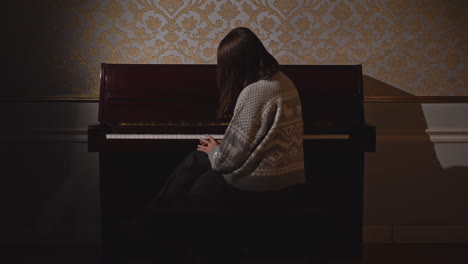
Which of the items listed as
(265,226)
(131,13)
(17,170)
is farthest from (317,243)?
(17,170)

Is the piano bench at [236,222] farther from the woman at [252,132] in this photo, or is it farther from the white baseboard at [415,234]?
the white baseboard at [415,234]

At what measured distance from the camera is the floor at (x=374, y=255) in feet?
8.74

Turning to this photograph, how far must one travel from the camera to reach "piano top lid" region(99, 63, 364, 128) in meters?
2.47

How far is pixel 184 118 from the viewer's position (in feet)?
8.11

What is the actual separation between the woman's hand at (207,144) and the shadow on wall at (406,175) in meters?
1.27

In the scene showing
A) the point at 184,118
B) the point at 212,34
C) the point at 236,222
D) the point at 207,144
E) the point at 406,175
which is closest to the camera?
the point at 236,222

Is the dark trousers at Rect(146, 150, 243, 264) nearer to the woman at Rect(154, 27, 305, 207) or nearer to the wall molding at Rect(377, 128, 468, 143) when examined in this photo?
the woman at Rect(154, 27, 305, 207)

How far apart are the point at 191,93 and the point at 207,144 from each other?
1.59 feet

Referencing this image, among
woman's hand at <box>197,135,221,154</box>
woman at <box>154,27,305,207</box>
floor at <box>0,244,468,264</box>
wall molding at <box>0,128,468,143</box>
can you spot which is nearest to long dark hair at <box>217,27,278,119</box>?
woman at <box>154,27,305,207</box>

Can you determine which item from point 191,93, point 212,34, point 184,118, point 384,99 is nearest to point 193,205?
point 184,118

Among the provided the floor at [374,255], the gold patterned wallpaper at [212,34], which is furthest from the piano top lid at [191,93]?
the floor at [374,255]

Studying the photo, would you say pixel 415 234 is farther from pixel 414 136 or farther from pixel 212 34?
pixel 212 34

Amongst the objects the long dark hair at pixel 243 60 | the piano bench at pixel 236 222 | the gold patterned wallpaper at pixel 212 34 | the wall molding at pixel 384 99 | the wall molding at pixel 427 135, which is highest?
the gold patterned wallpaper at pixel 212 34

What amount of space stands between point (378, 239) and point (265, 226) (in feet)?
4.74
